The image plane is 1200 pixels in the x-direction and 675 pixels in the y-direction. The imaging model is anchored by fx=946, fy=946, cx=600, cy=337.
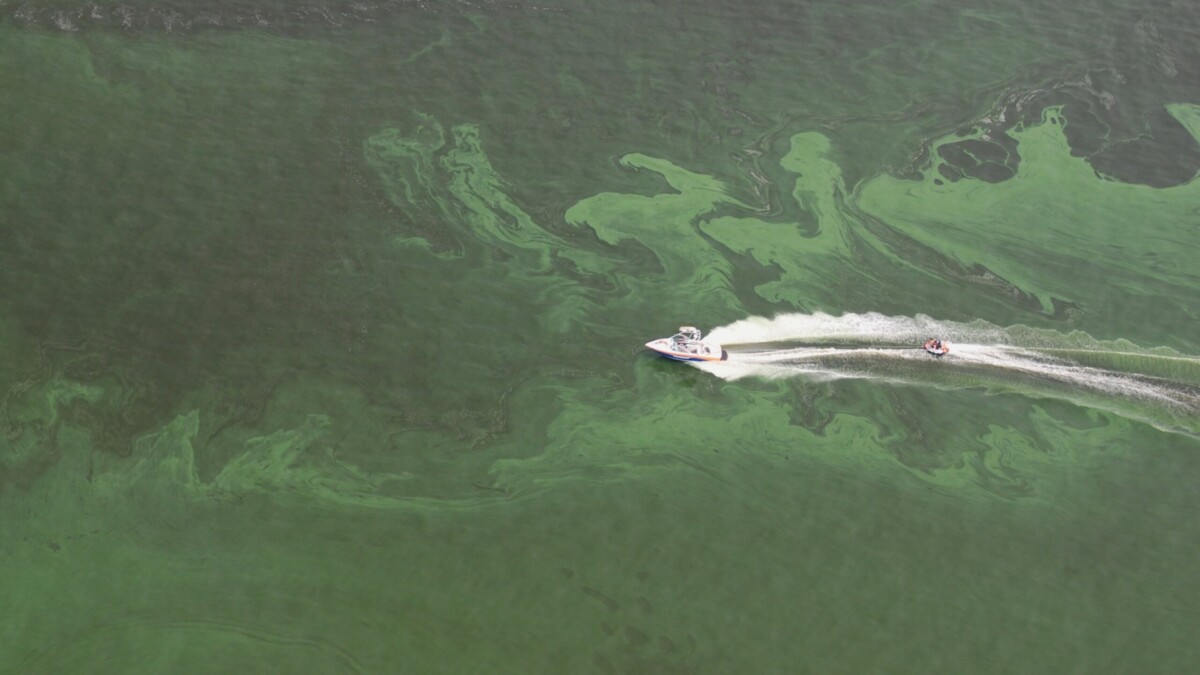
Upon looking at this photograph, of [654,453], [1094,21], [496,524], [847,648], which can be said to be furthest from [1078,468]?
[1094,21]

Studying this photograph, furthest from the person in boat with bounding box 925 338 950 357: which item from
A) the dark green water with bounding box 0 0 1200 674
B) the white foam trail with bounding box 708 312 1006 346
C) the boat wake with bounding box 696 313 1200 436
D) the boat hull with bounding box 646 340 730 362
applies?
the boat hull with bounding box 646 340 730 362

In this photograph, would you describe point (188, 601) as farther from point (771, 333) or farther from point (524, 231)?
point (771, 333)

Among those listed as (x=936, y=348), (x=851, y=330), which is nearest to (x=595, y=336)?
(x=851, y=330)

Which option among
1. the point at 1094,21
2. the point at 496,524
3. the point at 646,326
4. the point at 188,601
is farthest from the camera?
the point at 1094,21

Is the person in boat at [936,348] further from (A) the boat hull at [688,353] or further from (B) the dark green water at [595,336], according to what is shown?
(A) the boat hull at [688,353]

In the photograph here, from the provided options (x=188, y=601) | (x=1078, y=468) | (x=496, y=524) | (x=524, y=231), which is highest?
(x=524, y=231)

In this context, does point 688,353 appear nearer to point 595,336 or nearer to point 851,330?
point 595,336

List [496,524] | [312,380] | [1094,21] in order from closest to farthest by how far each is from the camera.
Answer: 1. [496,524]
2. [312,380]
3. [1094,21]
